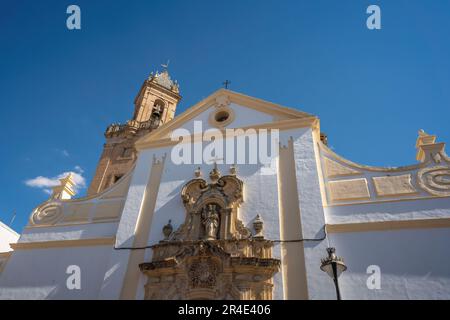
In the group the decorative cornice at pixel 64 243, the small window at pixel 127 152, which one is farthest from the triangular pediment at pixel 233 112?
the small window at pixel 127 152

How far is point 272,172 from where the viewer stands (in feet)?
40.8

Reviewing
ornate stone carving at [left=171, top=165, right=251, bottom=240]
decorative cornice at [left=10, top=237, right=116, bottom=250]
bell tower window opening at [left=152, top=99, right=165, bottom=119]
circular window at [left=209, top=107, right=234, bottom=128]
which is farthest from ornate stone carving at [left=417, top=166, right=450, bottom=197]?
bell tower window opening at [left=152, top=99, right=165, bottom=119]

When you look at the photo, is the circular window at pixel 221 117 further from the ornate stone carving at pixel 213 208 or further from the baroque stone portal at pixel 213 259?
the baroque stone portal at pixel 213 259

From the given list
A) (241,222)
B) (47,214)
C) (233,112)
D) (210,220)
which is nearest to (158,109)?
(233,112)

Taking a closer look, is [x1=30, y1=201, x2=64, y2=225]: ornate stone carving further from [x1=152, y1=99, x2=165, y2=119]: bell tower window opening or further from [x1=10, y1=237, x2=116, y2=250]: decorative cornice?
[x1=152, y1=99, x2=165, y2=119]: bell tower window opening

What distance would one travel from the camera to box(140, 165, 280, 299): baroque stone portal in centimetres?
1001

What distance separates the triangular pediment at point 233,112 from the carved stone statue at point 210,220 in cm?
425

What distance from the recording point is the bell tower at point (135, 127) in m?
22.6

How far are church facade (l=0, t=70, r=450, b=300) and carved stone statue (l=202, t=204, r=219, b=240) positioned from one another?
44 mm

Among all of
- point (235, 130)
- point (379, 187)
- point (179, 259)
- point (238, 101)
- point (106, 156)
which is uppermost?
point (106, 156)

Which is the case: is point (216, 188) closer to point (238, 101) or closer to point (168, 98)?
point (238, 101)
